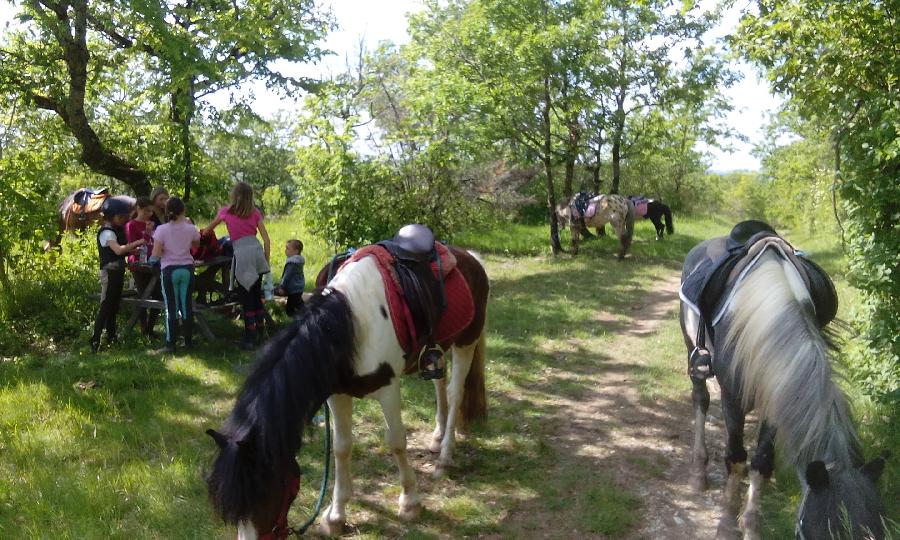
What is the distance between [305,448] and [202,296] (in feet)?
12.4

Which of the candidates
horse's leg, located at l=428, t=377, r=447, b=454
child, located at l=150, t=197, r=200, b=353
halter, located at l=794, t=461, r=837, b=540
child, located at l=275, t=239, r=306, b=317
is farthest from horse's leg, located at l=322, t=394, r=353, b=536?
child, located at l=275, t=239, r=306, b=317

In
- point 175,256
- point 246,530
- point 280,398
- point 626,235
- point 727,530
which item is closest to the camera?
point 246,530

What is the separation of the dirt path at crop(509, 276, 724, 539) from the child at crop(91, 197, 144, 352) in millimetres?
4466

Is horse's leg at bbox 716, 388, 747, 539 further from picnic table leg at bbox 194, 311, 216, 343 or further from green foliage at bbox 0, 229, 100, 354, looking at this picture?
green foliage at bbox 0, 229, 100, 354

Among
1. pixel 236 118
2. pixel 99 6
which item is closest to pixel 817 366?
pixel 236 118

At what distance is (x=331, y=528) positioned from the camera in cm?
341

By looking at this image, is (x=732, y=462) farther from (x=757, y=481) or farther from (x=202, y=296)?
(x=202, y=296)

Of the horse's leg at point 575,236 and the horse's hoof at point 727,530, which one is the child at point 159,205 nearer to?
the horse's hoof at point 727,530

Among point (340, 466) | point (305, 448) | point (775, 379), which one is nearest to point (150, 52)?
point (305, 448)

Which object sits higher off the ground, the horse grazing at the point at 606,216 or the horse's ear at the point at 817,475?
the horse grazing at the point at 606,216

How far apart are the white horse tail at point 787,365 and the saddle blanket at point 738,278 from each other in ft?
0.25

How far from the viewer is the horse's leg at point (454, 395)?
4173mm

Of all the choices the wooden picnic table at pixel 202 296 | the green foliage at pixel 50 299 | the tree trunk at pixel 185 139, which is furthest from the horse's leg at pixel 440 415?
the tree trunk at pixel 185 139

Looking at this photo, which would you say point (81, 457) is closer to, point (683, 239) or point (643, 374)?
point (643, 374)
